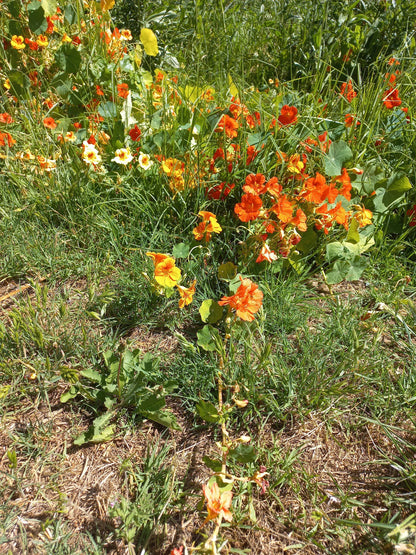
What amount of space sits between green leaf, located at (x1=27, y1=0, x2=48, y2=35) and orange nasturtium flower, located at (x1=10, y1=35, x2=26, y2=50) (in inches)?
3.6

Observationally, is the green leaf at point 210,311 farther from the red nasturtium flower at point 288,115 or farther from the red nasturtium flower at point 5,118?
the red nasturtium flower at point 5,118

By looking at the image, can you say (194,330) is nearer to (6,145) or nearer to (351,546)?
(351,546)

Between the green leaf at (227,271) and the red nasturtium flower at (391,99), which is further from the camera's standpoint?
the red nasturtium flower at (391,99)

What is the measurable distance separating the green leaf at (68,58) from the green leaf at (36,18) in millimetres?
319

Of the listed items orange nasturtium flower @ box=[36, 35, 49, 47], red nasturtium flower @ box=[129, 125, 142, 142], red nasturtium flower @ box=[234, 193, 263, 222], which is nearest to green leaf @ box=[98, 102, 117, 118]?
red nasturtium flower @ box=[129, 125, 142, 142]

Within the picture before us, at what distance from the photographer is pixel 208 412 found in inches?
57.5

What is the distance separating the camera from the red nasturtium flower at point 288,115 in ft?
6.57

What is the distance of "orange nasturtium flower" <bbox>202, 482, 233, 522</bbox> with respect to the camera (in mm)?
1128

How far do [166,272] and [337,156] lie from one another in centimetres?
96

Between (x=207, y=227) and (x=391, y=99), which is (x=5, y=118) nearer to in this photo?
(x=207, y=227)

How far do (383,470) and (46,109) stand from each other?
264 centimetres

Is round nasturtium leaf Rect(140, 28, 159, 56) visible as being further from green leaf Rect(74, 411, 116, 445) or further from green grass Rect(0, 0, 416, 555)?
green leaf Rect(74, 411, 116, 445)

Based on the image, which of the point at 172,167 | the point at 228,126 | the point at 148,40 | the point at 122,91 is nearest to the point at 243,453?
the point at 172,167

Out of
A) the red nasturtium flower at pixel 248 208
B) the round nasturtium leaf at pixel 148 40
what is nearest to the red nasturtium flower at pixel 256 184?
the red nasturtium flower at pixel 248 208
